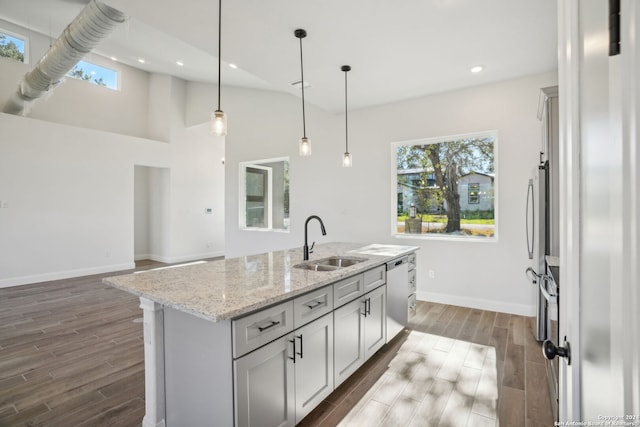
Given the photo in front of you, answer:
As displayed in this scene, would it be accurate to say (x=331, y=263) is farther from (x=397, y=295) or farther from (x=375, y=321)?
(x=397, y=295)

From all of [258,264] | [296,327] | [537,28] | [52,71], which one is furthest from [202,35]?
[52,71]

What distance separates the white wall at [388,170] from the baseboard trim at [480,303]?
1 cm

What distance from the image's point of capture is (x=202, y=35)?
2.83 metres

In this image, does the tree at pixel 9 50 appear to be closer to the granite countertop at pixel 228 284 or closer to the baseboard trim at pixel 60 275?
the baseboard trim at pixel 60 275

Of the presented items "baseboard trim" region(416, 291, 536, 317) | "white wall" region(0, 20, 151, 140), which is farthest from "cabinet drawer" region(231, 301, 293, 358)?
"white wall" region(0, 20, 151, 140)

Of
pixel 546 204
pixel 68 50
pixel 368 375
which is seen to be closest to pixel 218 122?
pixel 368 375

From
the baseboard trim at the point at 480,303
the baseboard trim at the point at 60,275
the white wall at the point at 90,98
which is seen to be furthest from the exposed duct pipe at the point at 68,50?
the baseboard trim at the point at 480,303

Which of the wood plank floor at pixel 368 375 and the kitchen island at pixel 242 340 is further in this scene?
the wood plank floor at pixel 368 375

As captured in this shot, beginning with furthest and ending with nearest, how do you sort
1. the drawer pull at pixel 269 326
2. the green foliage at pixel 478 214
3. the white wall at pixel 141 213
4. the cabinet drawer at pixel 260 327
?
the white wall at pixel 141 213 → the green foliage at pixel 478 214 → the drawer pull at pixel 269 326 → the cabinet drawer at pixel 260 327

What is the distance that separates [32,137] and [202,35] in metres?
4.77


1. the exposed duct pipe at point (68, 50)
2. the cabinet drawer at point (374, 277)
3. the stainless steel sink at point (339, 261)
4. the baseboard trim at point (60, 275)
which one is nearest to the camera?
the cabinet drawer at point (374, 277)

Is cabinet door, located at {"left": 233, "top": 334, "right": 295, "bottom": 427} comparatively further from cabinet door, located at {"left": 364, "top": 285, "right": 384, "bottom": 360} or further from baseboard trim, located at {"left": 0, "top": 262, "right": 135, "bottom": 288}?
baseboard trim, located at {"left": 0, "top": 262, "right": 135, "bottom": 288}

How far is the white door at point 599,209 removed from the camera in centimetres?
40

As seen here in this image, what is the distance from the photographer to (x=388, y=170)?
472 centimetres
